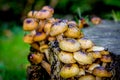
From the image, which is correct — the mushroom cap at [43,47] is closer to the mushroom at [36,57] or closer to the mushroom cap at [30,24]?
the mushroom at [36,57]

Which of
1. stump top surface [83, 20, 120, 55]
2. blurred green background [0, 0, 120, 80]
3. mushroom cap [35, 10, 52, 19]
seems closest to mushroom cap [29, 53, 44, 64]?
mushroom cap [35, 10, 52, 19]

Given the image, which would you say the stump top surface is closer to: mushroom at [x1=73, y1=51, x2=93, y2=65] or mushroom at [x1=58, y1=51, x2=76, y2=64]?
mushroom at [x1=73, y1=51, x2=93, y2=65]

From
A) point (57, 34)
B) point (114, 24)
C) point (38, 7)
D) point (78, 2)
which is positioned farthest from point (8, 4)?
point (57, 34)

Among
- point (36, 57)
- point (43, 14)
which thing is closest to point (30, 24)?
point (43, 14)

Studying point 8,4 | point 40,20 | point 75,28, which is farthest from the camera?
point 8,4

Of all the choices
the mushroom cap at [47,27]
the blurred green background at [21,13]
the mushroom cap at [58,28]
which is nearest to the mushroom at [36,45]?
the mushroom cap at [47,27]

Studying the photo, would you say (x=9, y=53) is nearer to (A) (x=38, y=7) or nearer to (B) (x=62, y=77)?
(A) (x=38, y=7)
